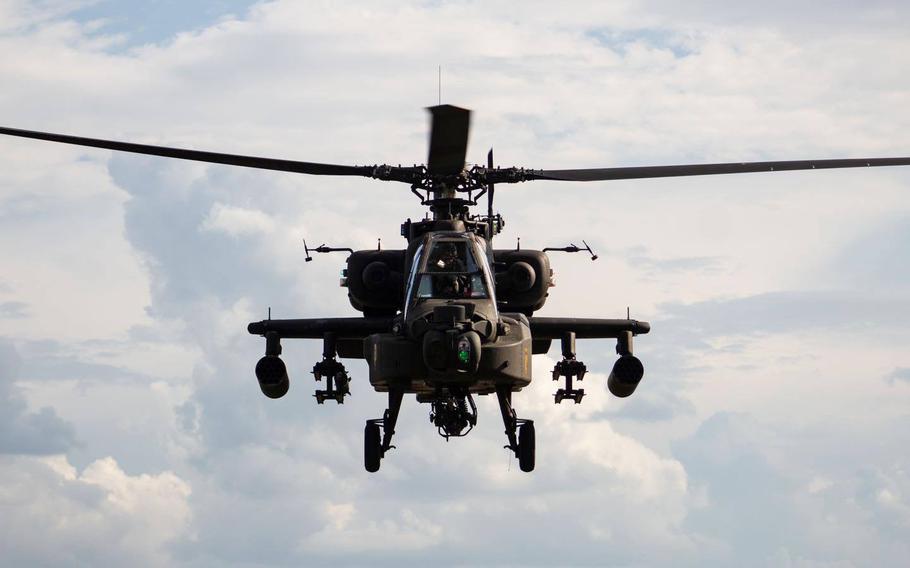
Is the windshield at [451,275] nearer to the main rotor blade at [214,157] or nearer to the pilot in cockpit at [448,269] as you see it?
the pilot in cockpit at [448,269]

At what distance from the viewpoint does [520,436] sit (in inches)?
1243

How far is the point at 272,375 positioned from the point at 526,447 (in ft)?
21.6

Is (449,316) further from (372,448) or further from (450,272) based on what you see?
(372,448)

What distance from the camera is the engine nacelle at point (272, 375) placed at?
3434cm

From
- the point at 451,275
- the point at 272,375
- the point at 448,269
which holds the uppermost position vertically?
the point at 448,269

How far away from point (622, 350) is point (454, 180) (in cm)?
580

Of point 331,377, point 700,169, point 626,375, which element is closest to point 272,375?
point 331,377

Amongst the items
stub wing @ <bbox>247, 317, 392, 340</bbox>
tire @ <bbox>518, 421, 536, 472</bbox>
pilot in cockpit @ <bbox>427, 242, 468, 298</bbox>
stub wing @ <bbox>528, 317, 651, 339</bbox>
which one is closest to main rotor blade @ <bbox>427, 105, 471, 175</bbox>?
pilot in cockpit @ <bbox>427, 242, 468, 298</bbox>

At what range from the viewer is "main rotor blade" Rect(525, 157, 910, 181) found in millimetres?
33781

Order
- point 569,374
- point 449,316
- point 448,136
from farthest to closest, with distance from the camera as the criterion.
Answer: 1. point 569,374
2. point 449,316
3. point 448,136

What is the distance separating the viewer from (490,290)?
30.0 m

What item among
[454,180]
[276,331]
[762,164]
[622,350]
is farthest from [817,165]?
[276,331]

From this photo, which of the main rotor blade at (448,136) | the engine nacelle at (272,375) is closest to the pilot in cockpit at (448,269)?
the main rotor blade at (448,136)

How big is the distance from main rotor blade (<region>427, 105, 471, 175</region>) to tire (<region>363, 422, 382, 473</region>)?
785cm
